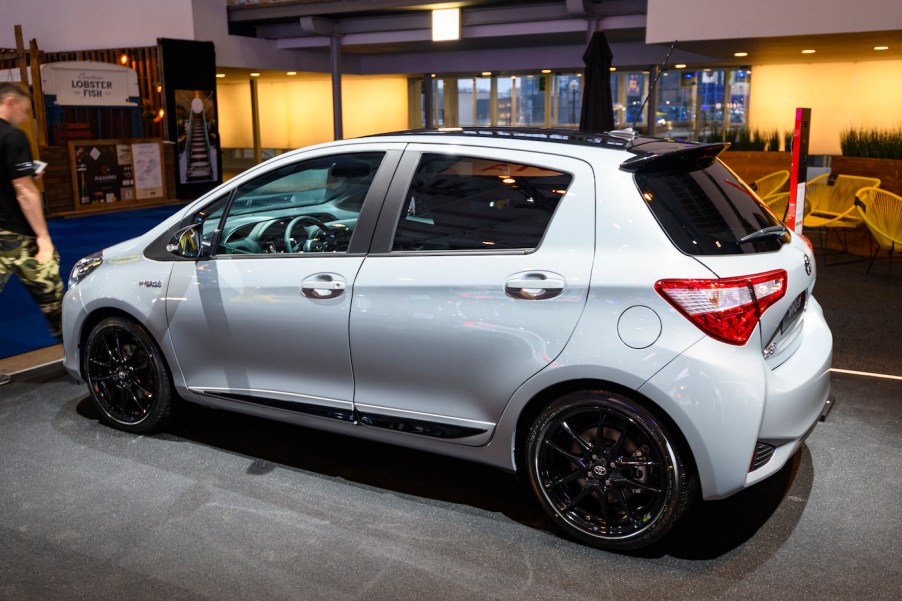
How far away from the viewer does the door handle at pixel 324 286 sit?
3.52 m

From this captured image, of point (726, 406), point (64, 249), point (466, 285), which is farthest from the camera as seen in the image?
point (64, 249)

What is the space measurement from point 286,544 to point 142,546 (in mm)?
563

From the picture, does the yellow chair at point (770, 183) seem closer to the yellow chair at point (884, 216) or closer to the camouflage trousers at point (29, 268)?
the yellow chair at point (884, 216)

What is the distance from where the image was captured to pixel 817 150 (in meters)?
17.1

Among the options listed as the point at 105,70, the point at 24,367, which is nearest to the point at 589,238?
the point at 24,367

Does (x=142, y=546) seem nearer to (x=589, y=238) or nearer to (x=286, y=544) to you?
(x=286, y=544)

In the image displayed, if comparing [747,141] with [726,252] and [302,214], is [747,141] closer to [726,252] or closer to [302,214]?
[302,214]

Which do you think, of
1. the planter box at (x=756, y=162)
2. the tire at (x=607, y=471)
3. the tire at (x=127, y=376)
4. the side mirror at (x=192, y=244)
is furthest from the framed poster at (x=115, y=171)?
the tire at (x=607, y=471)

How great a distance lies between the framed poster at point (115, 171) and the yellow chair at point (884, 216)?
1245 cm

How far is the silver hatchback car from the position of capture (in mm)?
2912

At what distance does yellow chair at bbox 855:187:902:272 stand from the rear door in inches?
252

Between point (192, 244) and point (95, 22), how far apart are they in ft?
Result: 55.6

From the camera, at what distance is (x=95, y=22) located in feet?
60.3

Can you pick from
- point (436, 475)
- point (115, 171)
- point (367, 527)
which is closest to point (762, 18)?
point (436, 475)
